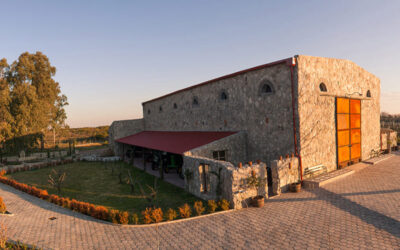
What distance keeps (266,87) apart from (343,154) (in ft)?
21.7

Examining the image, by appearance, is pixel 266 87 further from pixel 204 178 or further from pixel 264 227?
pixel 264 227

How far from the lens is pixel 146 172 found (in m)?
17.4

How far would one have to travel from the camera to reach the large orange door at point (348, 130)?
13198 mm

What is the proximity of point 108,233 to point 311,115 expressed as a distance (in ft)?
35.5

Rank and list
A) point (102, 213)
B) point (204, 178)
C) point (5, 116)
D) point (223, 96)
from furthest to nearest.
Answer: point (5, 116), point (223, 96), point (204, 178), point (102, 213)

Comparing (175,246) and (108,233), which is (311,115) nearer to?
(175,246)

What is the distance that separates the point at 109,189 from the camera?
13320 mm

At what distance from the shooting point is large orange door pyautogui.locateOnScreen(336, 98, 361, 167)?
1320 cm

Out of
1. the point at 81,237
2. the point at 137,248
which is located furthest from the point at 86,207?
the point at 137,248

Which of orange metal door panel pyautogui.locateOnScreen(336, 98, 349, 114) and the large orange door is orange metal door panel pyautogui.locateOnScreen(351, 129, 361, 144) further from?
orange metal door panel pyautogui.locateOnScreen(336, 98, 349, 114)

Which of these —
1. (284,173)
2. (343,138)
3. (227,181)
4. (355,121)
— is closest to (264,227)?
(227,181)

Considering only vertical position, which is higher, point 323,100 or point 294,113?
point 323,100

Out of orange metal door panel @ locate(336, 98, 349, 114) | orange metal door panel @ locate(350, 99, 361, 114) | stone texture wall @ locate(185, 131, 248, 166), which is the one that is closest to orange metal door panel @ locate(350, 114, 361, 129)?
orange metal door panel @ locate(350, 99, 361, 114)

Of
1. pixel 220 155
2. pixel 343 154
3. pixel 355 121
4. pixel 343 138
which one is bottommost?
pixel 343 154
